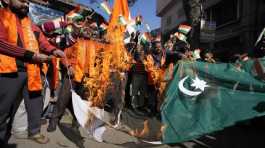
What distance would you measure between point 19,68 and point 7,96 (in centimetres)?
36

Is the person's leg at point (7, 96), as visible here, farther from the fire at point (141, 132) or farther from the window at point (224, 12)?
the window at point (224, 12)

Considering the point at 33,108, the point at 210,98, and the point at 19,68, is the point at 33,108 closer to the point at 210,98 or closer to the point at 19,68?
the point at 19,68

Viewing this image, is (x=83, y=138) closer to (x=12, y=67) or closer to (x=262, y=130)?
(x=12, y=67)

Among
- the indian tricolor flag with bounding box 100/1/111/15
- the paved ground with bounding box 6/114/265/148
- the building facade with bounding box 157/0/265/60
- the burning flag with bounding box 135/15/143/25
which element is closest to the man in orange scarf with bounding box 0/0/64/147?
the paved ground with bounding box 6/114/265/148

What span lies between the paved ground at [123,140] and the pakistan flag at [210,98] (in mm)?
419

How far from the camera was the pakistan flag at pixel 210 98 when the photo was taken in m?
4.40

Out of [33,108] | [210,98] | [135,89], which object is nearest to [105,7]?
[135,89]

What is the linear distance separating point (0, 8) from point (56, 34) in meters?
2.60

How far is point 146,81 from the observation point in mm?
8133

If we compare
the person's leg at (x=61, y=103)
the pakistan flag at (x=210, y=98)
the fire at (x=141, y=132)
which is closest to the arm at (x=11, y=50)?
the person's leg at (x=61, y=103)

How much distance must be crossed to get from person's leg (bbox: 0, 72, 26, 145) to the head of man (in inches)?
27.8

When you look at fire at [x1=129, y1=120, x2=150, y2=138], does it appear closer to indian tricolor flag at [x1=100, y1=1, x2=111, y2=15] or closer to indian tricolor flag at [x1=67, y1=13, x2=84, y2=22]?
indian tricolor flag at [x1=67, y1=13, x2=84, y2=22]

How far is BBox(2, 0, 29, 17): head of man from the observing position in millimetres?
3738

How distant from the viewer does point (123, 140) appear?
4.98 m
